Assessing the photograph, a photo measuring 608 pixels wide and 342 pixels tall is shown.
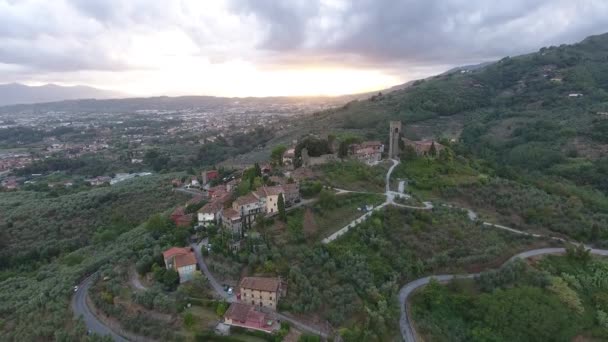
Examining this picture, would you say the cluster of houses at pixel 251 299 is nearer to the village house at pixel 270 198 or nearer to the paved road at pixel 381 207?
the paved road at pixel 381 207

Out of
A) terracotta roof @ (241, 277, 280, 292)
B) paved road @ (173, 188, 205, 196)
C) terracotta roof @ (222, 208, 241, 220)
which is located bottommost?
paved road @ (173, 188, 205, 196)

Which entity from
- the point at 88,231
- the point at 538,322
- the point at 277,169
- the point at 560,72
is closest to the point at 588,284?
the point at 538,322

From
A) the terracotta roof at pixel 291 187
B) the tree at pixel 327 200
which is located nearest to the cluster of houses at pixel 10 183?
the terracotta roof at pixel 291 187

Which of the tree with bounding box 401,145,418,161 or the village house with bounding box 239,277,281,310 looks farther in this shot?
the tree with bounding box 401,145,418,161

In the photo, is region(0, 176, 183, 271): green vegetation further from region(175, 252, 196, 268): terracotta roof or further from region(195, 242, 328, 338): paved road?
region(175, 252, 196, 268): terracotta roof

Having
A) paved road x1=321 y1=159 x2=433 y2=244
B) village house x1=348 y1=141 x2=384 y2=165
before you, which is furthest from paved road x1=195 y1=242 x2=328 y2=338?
village house x1=348 y1=141 x2=384 y2=165

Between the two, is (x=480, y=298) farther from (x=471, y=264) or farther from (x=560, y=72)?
(x=560, y=72)
